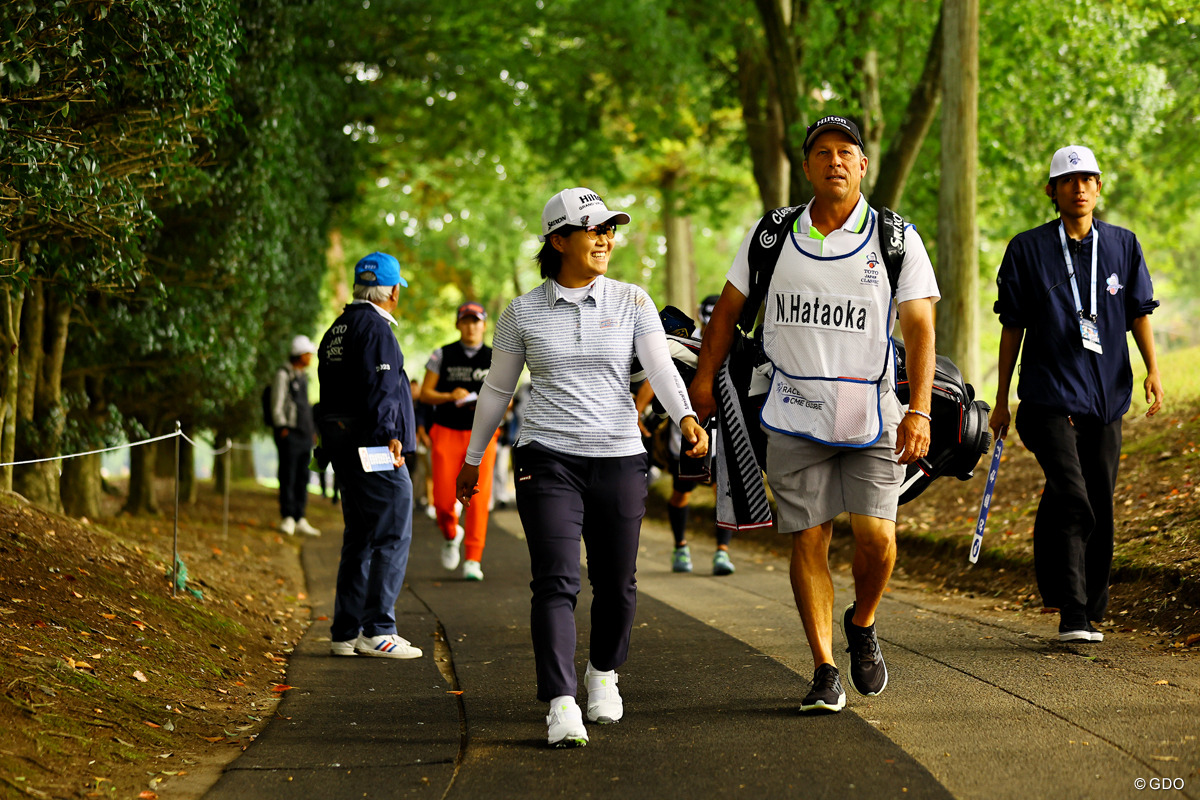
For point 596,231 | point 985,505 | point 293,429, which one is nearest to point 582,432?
point 596,231

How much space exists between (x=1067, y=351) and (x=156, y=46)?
16.6 ft

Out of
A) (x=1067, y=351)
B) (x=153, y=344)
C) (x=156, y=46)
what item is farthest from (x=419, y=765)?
(x=153, y=344)

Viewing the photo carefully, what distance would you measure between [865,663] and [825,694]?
262 mm

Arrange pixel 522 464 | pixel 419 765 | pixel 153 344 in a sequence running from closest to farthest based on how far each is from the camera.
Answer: pixel 419 765 → pixel 522 464 → pixel 153 344

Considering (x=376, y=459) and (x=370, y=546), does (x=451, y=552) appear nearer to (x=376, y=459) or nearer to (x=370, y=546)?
(x=370, y=546)

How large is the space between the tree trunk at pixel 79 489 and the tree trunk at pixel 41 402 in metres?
1.42

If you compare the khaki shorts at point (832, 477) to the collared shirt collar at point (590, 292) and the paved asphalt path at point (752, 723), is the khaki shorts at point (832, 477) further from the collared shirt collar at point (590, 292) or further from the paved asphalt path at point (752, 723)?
the collared shirt collar at point (590, 292)

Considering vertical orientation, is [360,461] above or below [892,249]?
below

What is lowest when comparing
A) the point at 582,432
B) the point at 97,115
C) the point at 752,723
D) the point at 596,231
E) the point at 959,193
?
the point at 752,723

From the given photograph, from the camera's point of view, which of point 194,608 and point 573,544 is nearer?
point 573,544

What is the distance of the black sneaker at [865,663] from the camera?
16.6 ft

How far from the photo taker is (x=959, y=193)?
12.5 metres

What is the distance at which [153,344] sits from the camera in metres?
10.9

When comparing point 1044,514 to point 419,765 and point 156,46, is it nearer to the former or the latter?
point 419,765
